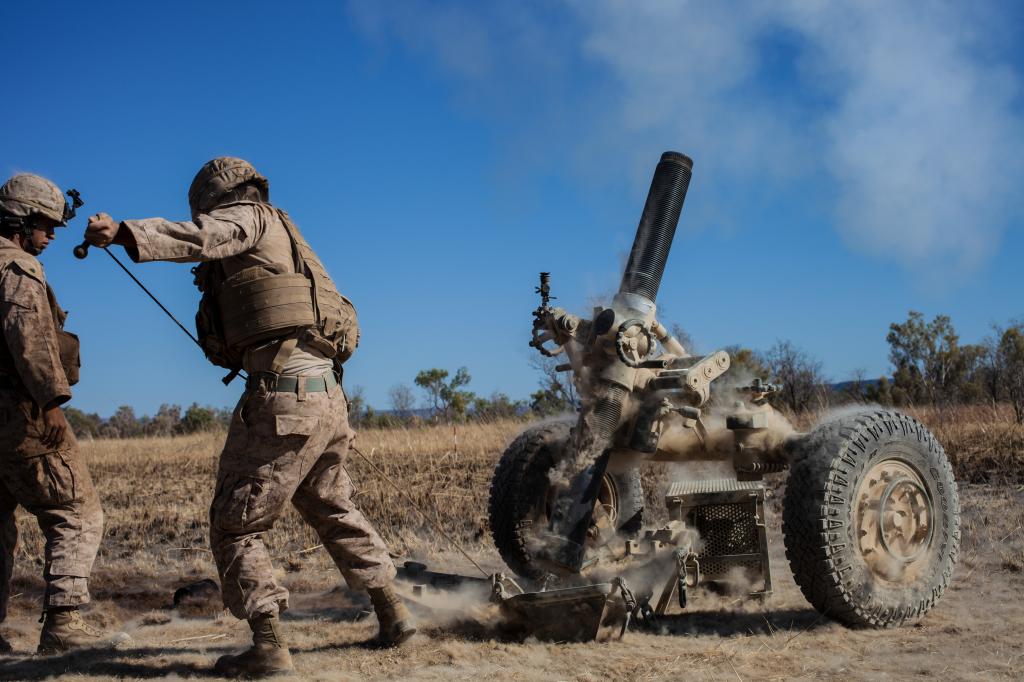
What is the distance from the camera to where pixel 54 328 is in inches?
192

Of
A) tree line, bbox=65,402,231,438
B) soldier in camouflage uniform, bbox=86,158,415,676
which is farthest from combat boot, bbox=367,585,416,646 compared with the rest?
tree line, bbox=65,402,231,438

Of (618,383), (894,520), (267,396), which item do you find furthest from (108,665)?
(894,520)

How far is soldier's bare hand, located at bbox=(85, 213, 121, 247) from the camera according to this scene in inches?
146

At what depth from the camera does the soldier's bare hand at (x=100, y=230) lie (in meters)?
3.71

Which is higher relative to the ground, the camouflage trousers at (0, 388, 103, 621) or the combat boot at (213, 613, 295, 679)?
the camouflage trousers at (0, 388, 103, 621)

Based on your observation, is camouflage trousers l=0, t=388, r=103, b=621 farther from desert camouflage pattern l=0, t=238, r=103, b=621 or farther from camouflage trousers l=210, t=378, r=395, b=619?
camouflage trousers l=210, t=378, r=395, b=619

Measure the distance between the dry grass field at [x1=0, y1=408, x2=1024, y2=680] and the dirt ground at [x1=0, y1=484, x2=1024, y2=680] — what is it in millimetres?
13

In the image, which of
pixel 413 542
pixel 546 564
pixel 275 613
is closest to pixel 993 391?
pixel 413 542

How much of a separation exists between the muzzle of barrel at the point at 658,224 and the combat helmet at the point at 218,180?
88.8 inches

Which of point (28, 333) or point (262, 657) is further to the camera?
point (28, 333)

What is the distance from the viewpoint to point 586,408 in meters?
5.32

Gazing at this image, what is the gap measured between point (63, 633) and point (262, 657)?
1.28 m

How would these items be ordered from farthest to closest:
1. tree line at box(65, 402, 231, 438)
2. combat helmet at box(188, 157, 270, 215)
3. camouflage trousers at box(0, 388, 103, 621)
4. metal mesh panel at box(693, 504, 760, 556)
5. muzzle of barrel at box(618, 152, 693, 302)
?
tree line at box(65, 402, 231, 438) → muzzle of barrel at box(618, 152, 693, 302) → metal mesh panel at box(693, 504, 760, 556) → camouflage trousers at box(0, 388, 103, 621) → combat helmet at box(188, 157, 270, 215)

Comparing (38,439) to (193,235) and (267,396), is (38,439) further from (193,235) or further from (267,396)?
(193,235)
